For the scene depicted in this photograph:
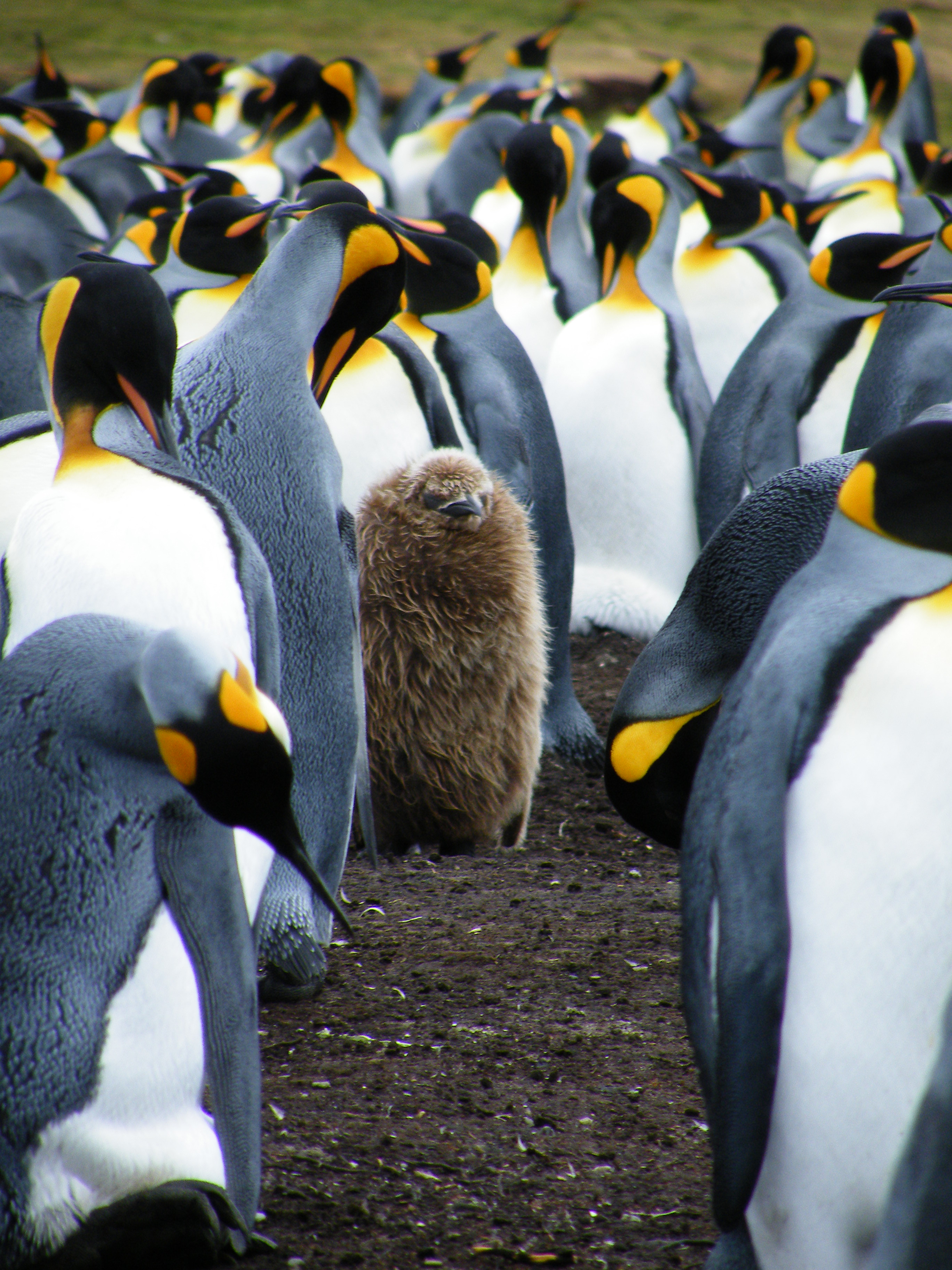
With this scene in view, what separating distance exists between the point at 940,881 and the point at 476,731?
191 cm

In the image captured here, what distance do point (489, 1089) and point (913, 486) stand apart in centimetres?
109

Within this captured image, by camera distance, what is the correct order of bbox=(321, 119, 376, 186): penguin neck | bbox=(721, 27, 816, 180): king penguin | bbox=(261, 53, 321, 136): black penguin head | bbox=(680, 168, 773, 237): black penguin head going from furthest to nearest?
bbox=(721, 27, 816, 180): king penguin → bbox=(261, 53, 321, 136): black penguin head → bbox=(321, 119, 376, 186): penguin neck → bbox=(680, 168, 773, 237): black penguin head

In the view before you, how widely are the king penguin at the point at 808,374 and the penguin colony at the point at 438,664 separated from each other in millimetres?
16

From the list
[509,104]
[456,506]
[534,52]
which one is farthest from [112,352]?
[534,52]

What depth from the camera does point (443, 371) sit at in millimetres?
4473

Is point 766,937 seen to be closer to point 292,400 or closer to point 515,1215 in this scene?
point 515,1215

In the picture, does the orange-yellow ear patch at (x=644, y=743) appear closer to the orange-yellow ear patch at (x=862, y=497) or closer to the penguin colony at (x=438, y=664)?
the penguin colony at (x=438, y=664)

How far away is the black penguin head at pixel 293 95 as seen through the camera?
10492 mm

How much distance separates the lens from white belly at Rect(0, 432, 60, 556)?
10.1 ft

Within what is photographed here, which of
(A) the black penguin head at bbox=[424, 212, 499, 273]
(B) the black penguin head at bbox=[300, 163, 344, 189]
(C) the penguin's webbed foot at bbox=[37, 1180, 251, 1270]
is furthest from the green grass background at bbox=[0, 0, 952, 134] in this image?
(C) the penguin's webbed foot at bbox=[37, 1180, 251, 1270]

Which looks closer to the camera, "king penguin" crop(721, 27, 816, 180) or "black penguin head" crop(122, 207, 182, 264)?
"black penguin head" crop(122, 207, 182, 264)

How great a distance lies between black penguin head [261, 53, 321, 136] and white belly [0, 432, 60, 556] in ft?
25.7

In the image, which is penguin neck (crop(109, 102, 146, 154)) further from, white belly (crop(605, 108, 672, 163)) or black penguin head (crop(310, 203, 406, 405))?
black penguin head (crop(310, 203, 406, 405))

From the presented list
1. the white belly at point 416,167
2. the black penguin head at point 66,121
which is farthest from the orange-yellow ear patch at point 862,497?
the black penguin head at point 66,121
